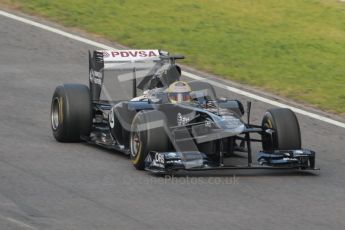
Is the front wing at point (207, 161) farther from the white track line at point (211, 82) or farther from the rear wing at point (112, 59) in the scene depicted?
the white track line at point (211, 82)

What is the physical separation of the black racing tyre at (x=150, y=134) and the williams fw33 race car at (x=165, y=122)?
0.01m

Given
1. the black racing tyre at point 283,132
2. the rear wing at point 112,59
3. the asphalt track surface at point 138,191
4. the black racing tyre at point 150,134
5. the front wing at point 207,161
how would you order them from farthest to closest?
the rear wing at point 112,59, the black racing tyre at point 283,132, the black racing tyre at point 150,134, the front wing at point 207,161, the asphalt track surface at point 138,191

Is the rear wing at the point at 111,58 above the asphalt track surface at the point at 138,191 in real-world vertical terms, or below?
above

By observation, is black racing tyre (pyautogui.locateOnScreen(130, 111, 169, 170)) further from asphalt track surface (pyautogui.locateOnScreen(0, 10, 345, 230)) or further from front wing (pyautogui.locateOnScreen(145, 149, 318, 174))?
asphalt track surface (pyautogui.locateOnScreen(0, 10, 345, 230))

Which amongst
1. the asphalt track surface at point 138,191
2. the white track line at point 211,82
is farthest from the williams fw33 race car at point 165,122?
the white track line at point 211,82

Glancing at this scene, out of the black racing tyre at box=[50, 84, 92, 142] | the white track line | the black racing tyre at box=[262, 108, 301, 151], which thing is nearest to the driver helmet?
the black racing tyre at box=[262, 108, 301, 151]

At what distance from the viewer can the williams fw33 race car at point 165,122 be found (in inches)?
511

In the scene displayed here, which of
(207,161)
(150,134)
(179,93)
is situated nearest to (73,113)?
(179,93)

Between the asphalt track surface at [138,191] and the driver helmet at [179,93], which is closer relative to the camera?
the asphalt track surface at [138,191]

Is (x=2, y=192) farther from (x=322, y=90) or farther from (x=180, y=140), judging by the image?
(x=322, y=90)

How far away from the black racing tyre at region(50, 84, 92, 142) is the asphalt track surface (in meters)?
0.19

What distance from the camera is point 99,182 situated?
12.5m

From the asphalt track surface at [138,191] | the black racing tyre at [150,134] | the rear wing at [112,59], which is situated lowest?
the asphalt track surface at [138,191]

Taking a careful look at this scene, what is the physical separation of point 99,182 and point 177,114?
1636 millimetres
